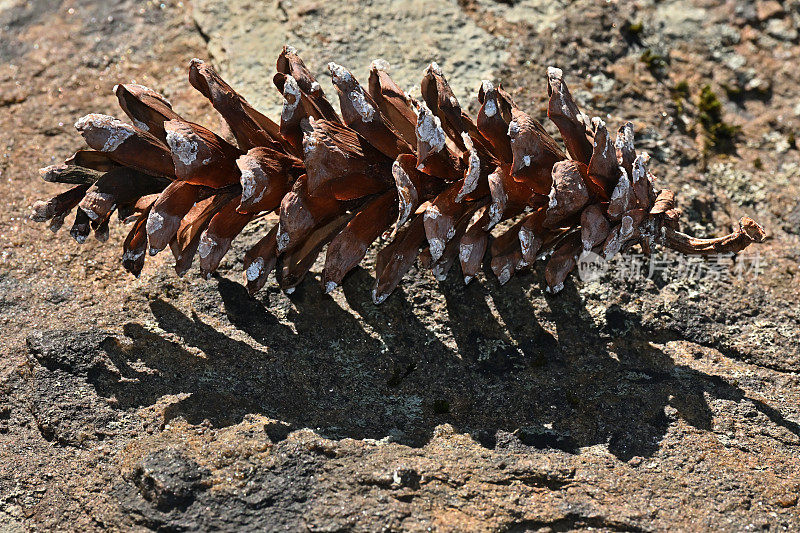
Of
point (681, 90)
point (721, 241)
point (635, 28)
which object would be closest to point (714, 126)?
point (681, 90)

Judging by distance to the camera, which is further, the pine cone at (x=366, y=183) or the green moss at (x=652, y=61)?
the green moss at (x=652, y=61)

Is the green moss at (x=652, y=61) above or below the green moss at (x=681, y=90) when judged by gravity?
above

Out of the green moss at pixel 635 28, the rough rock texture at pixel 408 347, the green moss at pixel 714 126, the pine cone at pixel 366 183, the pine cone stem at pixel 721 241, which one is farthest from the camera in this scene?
the green moss at pixel 635 28

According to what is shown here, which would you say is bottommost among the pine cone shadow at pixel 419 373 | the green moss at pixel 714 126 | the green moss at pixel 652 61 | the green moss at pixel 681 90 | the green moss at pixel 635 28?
the pine cone shadow at pixel 419 373

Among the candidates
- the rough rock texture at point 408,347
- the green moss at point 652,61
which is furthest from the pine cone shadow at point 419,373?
the green moss at point 652,61

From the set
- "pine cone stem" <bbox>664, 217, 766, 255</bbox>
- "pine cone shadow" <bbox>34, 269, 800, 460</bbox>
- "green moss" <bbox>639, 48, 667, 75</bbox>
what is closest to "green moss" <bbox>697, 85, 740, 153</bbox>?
"green moss" <bbox>639, 48, 667, 75</bbox>

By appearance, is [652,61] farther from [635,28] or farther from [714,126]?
[714,126]

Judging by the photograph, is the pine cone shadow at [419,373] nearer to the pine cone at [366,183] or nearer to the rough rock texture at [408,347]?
the rough rock texture at [408,347]

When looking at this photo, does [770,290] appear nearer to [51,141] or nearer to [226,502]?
[226,502]

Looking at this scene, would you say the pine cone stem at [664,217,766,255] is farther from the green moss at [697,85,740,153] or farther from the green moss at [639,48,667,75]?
the green moss at [639,48,667,75]
